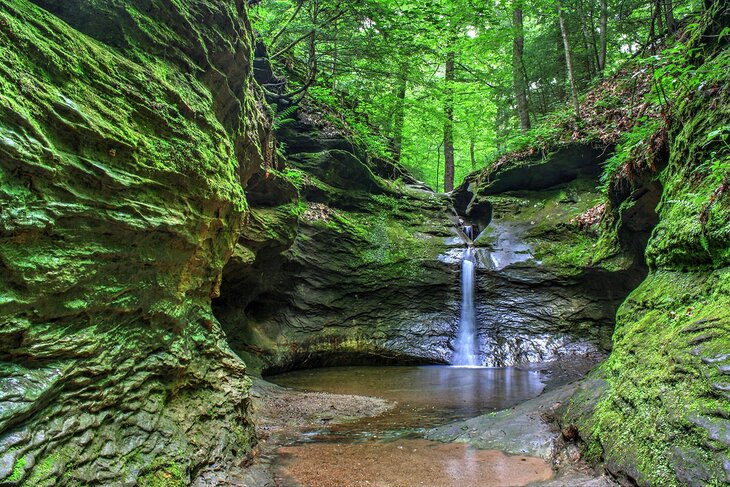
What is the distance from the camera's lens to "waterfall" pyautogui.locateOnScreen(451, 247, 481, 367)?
11109 millimetres

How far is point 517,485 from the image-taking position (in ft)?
11.3

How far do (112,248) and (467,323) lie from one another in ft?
32.9

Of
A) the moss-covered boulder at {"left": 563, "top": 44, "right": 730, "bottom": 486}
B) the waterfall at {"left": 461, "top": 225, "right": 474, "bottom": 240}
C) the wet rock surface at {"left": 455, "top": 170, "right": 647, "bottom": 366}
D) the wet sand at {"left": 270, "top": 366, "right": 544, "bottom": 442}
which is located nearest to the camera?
the moss-covered boulder at {"left": 563, "top": 44, "right": 730, "bottom": 486}

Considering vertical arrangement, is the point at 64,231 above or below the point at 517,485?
above

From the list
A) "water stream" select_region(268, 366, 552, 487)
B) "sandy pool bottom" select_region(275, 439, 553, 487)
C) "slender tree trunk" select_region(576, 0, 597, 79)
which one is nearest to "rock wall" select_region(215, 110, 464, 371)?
"water stream" select_region(268, 366, 552, 487)

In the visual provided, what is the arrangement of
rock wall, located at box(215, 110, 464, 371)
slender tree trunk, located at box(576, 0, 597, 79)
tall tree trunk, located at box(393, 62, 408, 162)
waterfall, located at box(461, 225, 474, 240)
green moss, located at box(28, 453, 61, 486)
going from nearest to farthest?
green moss, located at box(28, 453, 61, 486) < rock wall, located at box(215, 110, 464, 371) < slender tree trunk, located at box(576, 0, 597, 79) < waterfall, located at box(461, 225, 474, 240) < tall tree trunk, located at box(393, 62, 408, 162)

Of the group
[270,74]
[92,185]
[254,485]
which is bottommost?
[254,485]

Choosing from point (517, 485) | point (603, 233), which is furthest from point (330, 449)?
point (603, 233)

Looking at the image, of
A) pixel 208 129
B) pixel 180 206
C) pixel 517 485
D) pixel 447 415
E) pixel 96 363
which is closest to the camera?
pixel 96 363

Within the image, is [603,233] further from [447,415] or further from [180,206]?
[180,206]

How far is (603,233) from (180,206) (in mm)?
9637

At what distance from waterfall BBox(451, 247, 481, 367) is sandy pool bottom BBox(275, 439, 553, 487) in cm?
682

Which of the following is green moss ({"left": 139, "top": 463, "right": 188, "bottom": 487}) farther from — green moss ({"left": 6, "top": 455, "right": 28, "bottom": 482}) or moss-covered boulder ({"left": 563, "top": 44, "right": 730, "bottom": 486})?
moss-covered boulder ({"left": 563, "top": 44, "right": 730, "bottom": 486})

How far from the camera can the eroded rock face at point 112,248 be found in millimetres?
2402
